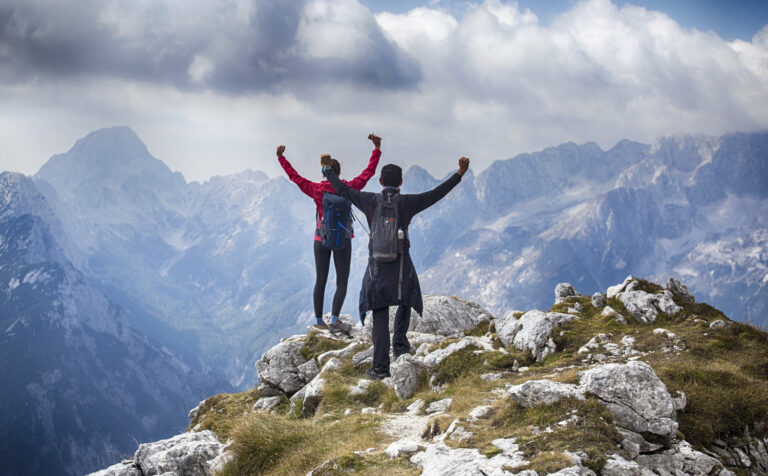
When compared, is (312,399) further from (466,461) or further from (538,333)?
(466,461)

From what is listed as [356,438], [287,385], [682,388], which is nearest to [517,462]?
[356,438]

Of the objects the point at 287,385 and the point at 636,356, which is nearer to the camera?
the point at 636,356

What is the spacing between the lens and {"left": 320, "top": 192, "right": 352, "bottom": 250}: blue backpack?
1777 cm

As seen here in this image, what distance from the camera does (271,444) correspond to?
10.1m

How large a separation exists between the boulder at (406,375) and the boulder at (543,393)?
17.1ft

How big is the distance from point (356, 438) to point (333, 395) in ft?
14.7

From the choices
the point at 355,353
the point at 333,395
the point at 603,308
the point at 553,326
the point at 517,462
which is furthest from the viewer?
the point at 603,308

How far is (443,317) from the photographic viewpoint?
86.5 ft

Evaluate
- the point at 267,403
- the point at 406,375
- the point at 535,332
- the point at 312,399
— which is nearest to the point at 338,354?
the point at 267,403

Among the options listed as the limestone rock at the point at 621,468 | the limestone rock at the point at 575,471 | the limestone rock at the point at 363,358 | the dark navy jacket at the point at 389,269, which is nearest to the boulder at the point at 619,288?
the dark navy jacket at the point at 389,269

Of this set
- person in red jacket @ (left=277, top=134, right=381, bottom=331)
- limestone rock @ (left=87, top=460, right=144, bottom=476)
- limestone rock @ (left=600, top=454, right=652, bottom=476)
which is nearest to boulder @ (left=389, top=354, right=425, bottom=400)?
person in red jacket @ (left=277, top=134, right=381, bottom=331)

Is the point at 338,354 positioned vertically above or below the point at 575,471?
below

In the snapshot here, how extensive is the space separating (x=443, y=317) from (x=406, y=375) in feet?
39.9

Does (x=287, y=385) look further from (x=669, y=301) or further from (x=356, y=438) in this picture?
(x=669, y=301)
